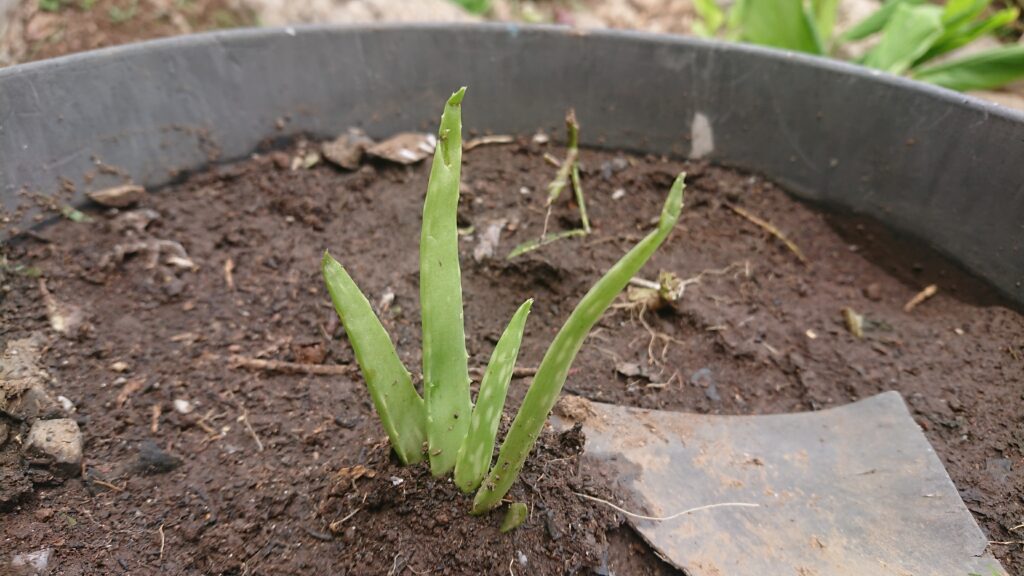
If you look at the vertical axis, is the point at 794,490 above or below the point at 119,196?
below

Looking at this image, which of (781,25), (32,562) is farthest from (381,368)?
(781,25)

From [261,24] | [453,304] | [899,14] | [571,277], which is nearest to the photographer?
[453,304]

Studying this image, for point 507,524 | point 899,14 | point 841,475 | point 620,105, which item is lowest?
point 841,475

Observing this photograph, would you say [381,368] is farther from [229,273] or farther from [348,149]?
[348,149]

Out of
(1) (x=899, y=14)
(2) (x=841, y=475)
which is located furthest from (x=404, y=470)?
(1) (x=899, y=14)

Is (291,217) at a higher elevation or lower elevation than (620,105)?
lower

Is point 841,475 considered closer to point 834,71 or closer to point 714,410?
point 714,410
